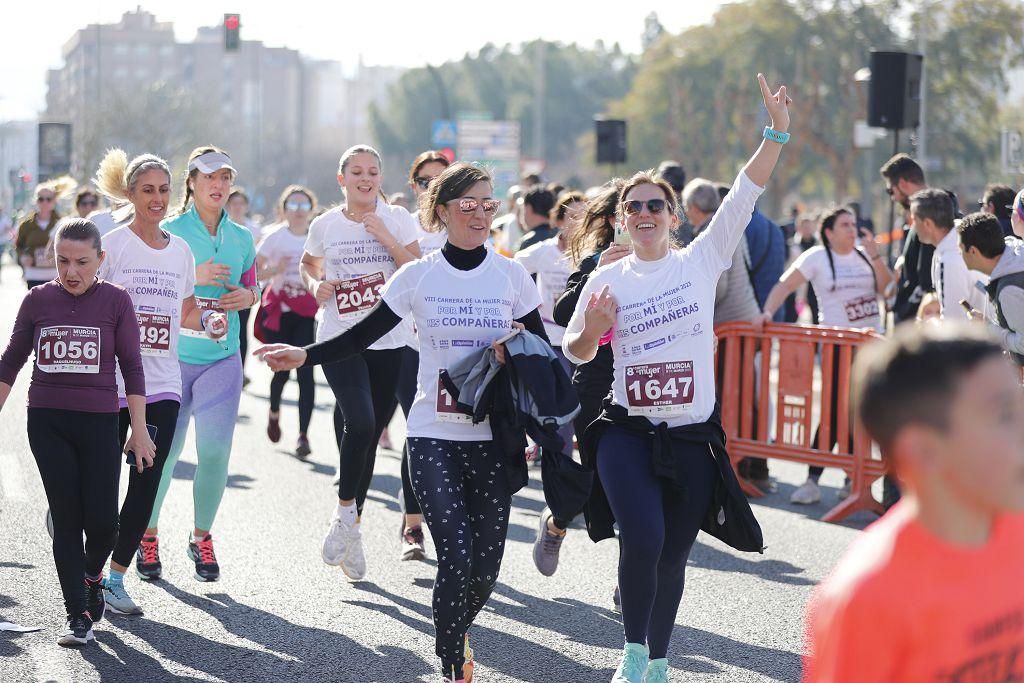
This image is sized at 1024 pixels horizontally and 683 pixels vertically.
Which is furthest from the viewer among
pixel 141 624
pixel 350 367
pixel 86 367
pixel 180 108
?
pixel 180 108

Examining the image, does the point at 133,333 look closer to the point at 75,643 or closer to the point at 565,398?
the point at 75,643

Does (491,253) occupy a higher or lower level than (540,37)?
lower

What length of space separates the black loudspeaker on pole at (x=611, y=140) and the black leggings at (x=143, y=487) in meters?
17.2

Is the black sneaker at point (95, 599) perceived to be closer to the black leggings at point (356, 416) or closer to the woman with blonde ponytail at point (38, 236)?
the black leggings at point (356, 416)

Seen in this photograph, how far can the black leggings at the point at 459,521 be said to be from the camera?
521 centimetres

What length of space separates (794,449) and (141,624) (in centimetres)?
494

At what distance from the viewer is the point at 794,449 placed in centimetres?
1013

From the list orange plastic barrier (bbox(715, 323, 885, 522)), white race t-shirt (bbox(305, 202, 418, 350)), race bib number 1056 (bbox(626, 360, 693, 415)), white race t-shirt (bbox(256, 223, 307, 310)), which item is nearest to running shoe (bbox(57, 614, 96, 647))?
white race t-shirt (bbox(305, 202, 418, 350))

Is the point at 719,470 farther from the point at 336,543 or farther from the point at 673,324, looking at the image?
the point at 336,543

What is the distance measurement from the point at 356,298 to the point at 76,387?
5.95ft

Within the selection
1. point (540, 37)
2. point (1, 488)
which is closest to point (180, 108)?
point (540, 37)

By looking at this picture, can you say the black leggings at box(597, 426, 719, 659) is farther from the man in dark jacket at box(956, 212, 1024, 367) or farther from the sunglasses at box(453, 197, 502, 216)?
the man in dark jacket at box(956, 212, 1024, 367)

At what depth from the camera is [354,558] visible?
7289 mm

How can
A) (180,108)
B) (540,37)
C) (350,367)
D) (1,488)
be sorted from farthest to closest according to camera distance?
(180,108)
(540,37)
(1,488)
(350,367)
